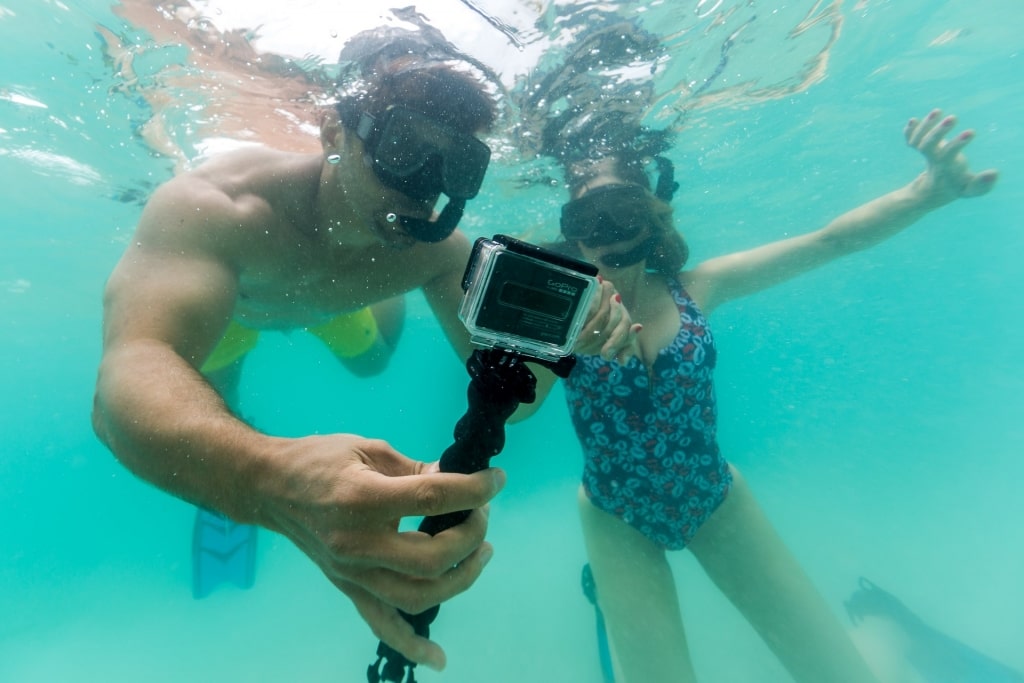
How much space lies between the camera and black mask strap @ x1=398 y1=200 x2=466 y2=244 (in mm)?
3713

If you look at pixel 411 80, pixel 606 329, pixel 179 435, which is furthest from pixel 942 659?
pixel 411 80

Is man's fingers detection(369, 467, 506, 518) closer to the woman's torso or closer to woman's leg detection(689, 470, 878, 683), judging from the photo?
the woman's torso

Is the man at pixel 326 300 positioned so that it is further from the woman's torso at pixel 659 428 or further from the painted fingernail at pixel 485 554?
the woman's torso at pixel 659 428

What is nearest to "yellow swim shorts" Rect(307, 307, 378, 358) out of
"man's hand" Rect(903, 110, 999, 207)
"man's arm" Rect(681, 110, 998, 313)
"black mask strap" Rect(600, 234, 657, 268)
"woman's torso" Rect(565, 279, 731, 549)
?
"black mask strap" Rect(600, 234, 657, 268)

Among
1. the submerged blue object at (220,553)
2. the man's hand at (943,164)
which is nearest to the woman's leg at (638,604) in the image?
the man's hand at (943,164)

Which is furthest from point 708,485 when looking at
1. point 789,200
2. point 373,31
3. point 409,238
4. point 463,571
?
point 789,200

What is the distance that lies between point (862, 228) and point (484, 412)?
5.20 metres

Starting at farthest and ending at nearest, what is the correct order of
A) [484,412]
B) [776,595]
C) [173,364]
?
[776,595], [173,364], [484,412]

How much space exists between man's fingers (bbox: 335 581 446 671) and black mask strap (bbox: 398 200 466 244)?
9.44 ft

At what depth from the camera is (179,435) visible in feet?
4.56

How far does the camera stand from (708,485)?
423 centimetres

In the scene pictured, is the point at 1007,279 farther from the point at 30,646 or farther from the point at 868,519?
the point at 30,646

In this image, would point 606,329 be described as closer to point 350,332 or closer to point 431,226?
point 431,226

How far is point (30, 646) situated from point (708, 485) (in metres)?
19.1
